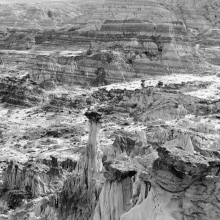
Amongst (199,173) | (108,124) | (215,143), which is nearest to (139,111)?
(108,124)

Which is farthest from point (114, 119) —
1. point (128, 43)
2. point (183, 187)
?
point (128, 43)

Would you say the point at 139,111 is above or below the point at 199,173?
above

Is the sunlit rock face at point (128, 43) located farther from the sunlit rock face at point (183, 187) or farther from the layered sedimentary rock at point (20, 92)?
the sunlit rock face at point (183, 187)

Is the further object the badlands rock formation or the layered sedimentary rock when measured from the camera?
the layered sedimentary rock

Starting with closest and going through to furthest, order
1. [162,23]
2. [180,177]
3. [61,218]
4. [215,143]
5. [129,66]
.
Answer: [180,177], [61,218], [215,143], [129,66], [162,23]

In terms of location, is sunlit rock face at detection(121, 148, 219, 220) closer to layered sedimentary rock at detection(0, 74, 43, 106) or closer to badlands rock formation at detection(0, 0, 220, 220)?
badlands rock formation at detection(0, 0, 220, 220)

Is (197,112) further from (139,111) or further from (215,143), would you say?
A: (215,143)

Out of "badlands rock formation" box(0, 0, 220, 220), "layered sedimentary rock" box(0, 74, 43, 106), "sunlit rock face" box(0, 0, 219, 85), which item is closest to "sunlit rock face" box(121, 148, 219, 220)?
"badlands rock formation" box(0, 0, 220, 220)

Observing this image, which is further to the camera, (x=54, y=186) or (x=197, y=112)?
(x=197, y=112)
